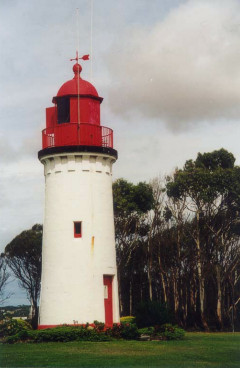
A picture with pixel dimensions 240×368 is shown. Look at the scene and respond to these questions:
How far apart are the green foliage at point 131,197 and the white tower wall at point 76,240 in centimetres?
1746

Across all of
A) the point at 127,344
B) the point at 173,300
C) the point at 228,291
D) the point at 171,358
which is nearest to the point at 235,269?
the point at 228,291

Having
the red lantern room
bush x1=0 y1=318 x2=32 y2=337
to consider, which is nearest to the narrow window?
the red lantern room

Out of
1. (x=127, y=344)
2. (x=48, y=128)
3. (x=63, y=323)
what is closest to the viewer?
(x=127, y=344)

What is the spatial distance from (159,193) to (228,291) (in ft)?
31.5

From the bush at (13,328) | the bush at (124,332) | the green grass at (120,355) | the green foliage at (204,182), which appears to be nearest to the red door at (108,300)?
the bush at (124,332)

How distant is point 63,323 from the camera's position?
1109 inches

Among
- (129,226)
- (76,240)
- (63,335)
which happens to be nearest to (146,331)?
(63,335)

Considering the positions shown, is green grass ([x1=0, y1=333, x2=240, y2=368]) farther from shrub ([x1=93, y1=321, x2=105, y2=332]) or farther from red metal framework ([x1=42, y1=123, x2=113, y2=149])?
red metal framework ([x1=42, y1=123, x2=113, y2=149])

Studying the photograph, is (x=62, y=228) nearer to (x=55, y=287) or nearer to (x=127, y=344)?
(x=55, y=287)

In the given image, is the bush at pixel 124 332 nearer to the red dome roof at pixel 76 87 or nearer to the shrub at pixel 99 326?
the shrub at pixel 99 326

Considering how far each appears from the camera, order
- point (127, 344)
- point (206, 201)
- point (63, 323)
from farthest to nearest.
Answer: point (206, 201)
point (63, 323)
point (127, 344)

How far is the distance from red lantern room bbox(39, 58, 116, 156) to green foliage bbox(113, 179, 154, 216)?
17.5 metres

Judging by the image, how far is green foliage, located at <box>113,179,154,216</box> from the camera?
47625 mm

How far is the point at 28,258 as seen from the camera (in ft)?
173
